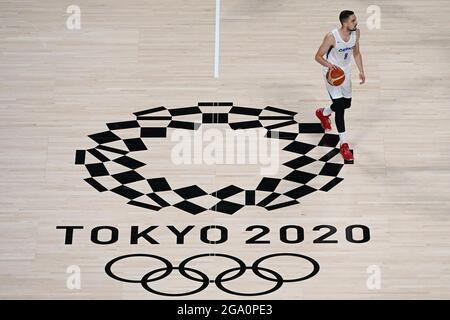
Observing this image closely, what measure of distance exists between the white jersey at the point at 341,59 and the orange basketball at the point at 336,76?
57mm

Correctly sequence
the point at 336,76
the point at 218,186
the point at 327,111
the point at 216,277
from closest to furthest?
the point at 216,277 → the point at 218,186 → the point at 336,76 → the point at 327,111

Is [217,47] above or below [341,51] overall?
above

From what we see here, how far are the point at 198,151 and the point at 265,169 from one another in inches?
30.0

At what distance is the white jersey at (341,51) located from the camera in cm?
1112

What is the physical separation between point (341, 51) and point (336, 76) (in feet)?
0.96

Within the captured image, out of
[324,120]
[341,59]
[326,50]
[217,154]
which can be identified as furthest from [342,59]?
[217,154]

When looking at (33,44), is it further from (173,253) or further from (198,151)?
(173,253)

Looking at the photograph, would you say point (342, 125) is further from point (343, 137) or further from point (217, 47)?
point (217, 47)

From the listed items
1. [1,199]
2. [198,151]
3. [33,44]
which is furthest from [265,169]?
[33,44]

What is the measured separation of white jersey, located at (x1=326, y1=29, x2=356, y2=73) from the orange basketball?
0.12 meters

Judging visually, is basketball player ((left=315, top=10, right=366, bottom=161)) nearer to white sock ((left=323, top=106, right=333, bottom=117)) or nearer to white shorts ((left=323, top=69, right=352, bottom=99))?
white shorts ((left=323, top=69, right=352, bottom=99))

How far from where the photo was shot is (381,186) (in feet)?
35.5

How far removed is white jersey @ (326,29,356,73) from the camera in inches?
438

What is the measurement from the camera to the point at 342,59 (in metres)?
11.2
